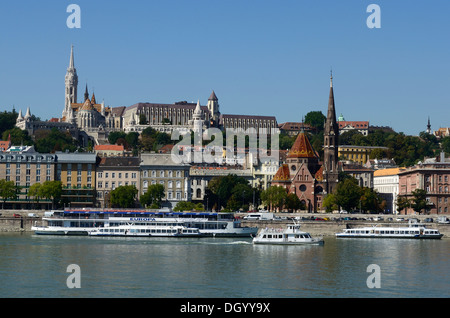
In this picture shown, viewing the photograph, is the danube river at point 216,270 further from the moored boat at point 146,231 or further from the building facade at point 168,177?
the building facade at point 168,177

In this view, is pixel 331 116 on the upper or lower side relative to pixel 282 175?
upper

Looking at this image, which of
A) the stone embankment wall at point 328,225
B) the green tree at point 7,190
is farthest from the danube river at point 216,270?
the green tree at point 7,190

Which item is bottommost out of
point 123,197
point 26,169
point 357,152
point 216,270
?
point 216,270

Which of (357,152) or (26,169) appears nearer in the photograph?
(26,169)

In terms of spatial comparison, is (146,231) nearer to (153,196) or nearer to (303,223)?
(303,223)

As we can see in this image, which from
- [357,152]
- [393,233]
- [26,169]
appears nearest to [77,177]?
[26,169]

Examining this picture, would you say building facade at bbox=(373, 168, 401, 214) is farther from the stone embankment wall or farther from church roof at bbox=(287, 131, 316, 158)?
the stone embankment wall

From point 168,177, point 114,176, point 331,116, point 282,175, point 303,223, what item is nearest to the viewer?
point 303,223
